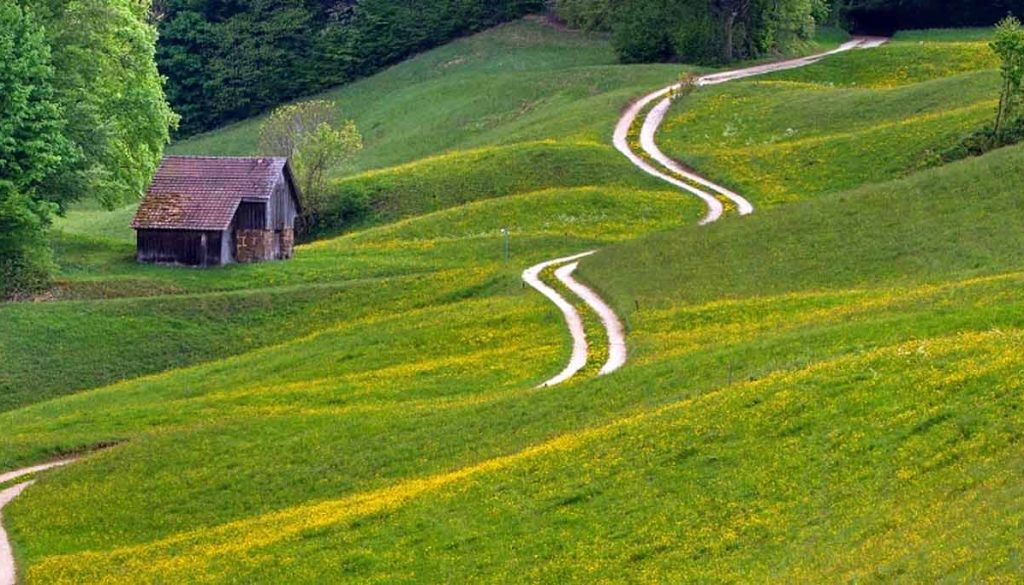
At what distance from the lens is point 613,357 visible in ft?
152

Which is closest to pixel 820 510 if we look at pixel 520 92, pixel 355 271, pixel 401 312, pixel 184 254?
pixel 401 312

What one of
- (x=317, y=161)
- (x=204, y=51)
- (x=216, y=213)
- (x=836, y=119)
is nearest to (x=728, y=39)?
(x=836, y=119)

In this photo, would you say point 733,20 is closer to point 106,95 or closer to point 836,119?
point 836,119

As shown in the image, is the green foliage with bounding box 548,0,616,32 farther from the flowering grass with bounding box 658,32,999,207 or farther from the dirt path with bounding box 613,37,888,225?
the flowering grass with bounding box 658,32,999,207

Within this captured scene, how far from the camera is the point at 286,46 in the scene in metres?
131

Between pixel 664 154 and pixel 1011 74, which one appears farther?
pixel 664 154

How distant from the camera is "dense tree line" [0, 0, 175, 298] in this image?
62875 millimetres

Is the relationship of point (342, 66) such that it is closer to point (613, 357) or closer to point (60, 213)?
point (60, 213)

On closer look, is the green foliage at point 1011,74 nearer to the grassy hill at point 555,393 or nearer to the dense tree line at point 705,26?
the grassy hill at point 555,393

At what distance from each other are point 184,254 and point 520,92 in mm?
43437

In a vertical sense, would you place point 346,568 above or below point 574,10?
below

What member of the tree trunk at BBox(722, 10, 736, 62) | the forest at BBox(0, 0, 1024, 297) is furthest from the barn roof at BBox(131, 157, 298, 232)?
the tree trunk at BBox(722, 10, 736, 62)

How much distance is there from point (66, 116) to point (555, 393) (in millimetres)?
35408

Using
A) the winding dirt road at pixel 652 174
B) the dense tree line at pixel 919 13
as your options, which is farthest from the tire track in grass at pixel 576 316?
the dense tree line at pixel 919 13
